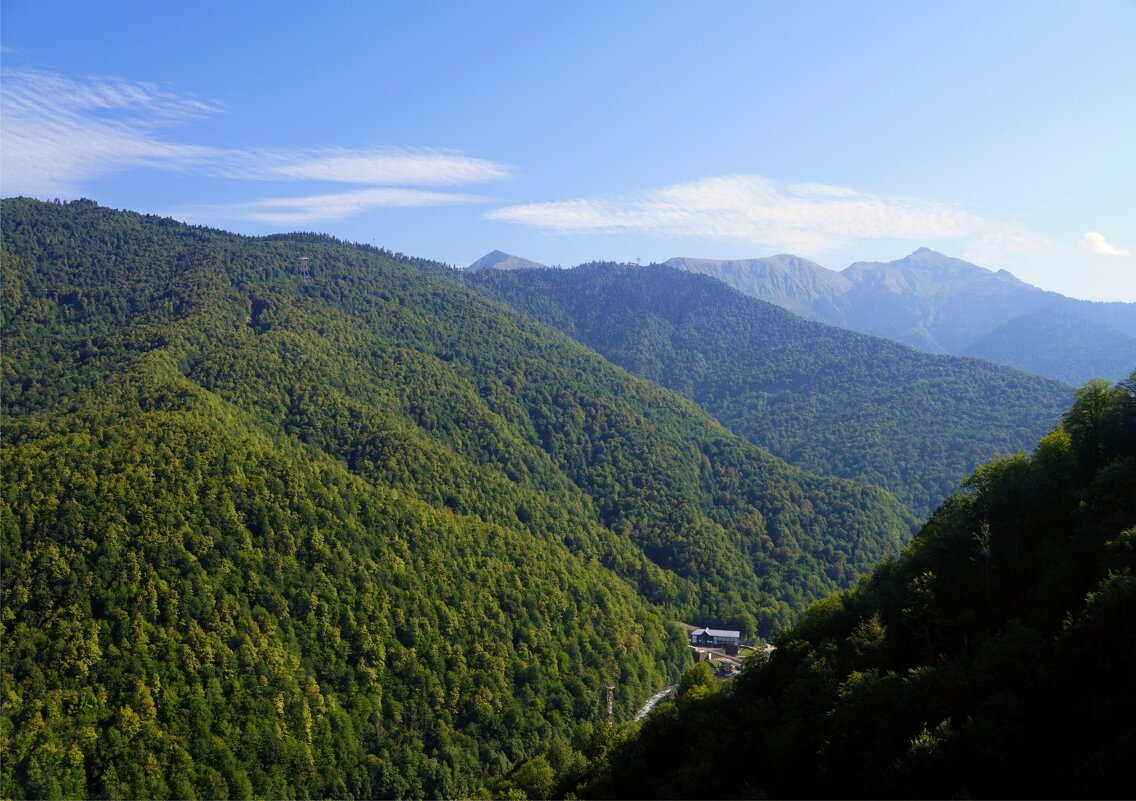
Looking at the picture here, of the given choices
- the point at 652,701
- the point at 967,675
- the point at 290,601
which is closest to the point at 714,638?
the point at 652,701

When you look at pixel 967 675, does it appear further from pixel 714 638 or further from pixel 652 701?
pixel 714 638

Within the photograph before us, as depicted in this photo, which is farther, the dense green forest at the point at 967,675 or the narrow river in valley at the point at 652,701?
the narrow river in valley at the point at 652,701

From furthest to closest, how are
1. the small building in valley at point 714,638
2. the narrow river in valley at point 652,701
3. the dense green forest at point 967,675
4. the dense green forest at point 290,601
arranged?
the small building in valley at point 714,638
the narrow river in valley at point 652,701
the dense green forest at point 290,601
the dense green forest at point 967,675

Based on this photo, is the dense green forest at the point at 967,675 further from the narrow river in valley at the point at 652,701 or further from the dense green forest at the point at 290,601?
the narrow river in valley at the point at 652,701

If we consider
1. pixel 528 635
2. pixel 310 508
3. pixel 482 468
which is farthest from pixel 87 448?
pixel 482 468

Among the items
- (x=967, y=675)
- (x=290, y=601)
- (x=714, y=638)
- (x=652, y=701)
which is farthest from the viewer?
(x=714, y=638)

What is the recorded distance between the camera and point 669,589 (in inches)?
6142

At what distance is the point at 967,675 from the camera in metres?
28.4

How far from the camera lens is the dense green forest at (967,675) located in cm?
2403

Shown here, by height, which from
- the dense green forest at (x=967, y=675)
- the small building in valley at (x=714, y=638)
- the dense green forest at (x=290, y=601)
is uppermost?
the dense green forest at (x=967, y=675)

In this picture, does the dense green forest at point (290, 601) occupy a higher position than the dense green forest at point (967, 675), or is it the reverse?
the dense green forest at point (967, 675)

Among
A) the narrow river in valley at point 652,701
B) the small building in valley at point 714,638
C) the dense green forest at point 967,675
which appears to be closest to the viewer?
the dense green forest at point 967,675

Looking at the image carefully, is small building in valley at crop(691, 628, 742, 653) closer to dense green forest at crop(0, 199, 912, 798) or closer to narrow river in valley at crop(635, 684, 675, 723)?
dense green forest at crop(0, 199, 912, 798)

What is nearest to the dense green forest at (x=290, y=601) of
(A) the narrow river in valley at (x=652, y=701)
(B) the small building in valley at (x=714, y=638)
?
(A) the narrow river in valley at (x=652, y=701)
